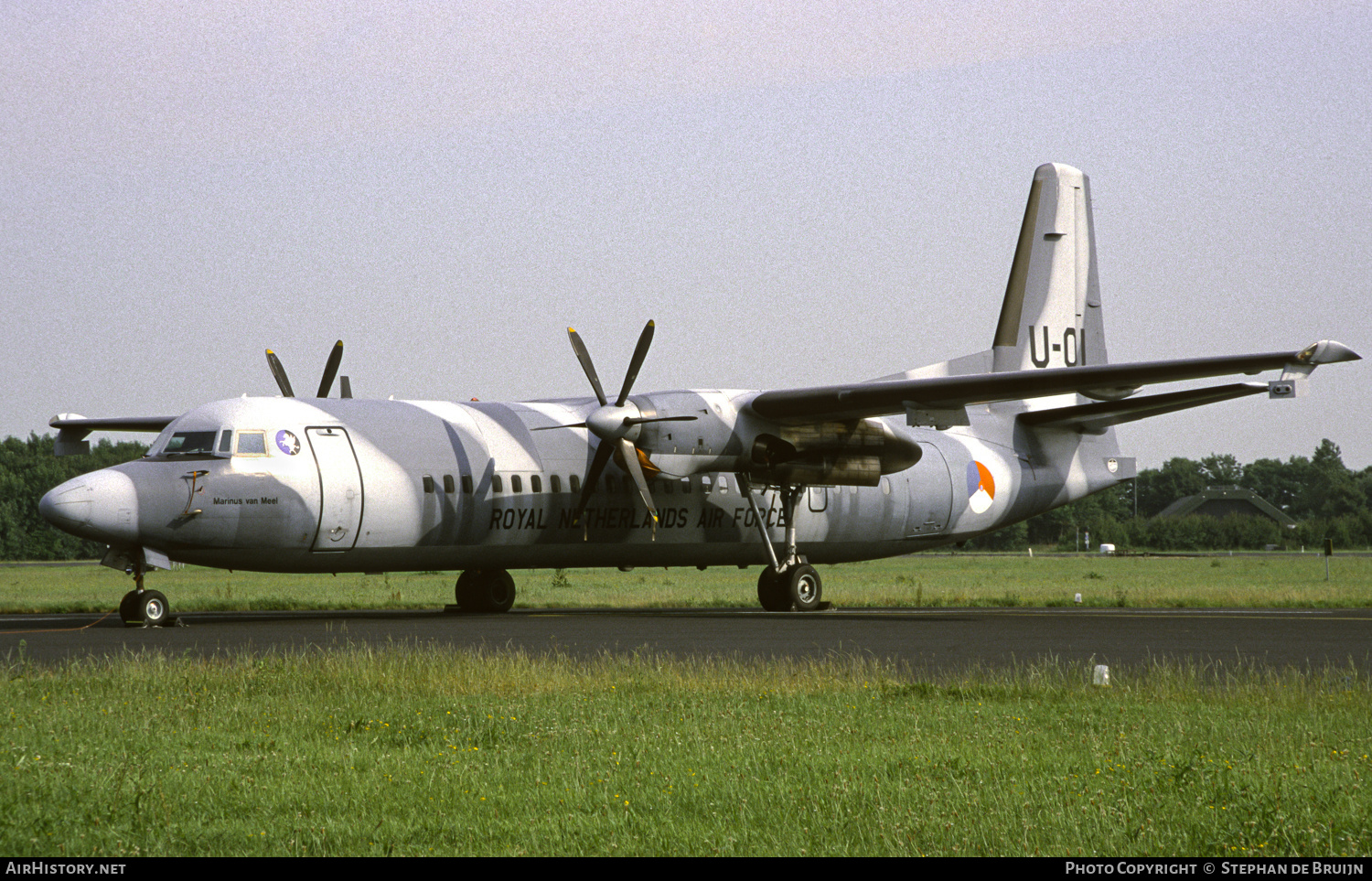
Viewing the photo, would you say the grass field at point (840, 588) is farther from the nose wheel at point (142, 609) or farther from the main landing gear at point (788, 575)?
the nose wheel at point (142, 609)

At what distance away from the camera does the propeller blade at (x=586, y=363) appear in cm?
2814

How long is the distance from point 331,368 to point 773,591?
10591 millimetres

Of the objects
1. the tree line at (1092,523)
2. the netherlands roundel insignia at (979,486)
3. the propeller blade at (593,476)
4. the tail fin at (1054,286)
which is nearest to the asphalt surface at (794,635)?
the propeller blade at (593,476)

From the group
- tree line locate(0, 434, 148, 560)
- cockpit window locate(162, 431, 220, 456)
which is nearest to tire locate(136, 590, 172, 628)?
cockpit window locate(162, 431, 220, 456)

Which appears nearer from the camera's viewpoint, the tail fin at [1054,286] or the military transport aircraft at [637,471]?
the military transport aircraft at [637,471]

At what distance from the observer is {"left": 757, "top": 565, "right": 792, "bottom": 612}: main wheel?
29.6 meters

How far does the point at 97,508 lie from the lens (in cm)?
2225

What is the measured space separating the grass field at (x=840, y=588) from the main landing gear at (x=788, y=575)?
5510 millimetres

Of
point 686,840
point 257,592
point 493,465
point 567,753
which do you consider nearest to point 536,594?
point 257,592

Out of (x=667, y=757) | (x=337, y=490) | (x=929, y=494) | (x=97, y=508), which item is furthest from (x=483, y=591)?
(x=667, y=757)

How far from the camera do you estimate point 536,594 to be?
4266 cm

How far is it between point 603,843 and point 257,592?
39.2 metres

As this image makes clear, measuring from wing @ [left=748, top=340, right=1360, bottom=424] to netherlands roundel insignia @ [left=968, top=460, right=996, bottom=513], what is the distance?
610 cm
